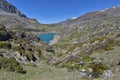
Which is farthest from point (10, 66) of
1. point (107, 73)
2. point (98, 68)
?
point (107, 73)

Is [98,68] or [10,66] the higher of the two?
[10,66]

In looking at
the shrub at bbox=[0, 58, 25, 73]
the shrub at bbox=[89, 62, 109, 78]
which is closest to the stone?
the shrub at bbox=[89, 62, 109, 78]

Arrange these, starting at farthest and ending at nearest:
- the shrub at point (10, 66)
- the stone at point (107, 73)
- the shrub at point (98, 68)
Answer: the shrub at point (10, 66) < the shrub at point (98, 68) < the stone at point (107, 73)

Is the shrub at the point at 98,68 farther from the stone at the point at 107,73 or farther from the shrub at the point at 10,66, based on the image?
the shrub at the point at 10,66

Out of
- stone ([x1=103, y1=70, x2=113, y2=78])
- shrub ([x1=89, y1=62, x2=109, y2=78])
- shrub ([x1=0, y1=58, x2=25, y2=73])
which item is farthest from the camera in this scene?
shrub ([x1=0, y1=58, x2=25, y2=73])

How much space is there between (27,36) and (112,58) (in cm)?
5170

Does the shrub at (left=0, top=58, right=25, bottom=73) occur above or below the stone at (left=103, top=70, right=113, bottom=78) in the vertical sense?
above

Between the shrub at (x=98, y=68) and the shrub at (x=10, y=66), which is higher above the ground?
the shrub at (x=10, y=66)

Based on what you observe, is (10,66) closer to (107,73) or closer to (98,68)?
(98,68)

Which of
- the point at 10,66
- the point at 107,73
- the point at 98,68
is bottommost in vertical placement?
the point at 107,73

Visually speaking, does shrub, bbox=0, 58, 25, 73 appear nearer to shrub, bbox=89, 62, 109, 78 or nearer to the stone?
shrub, bbox=89, 62, 109, 78

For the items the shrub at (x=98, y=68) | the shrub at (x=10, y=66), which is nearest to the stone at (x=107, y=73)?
the shrub at (x=98, y=68)

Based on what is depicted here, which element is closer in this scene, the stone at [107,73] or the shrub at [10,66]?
the stone at [107,73]

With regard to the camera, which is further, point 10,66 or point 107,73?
point 10,66
